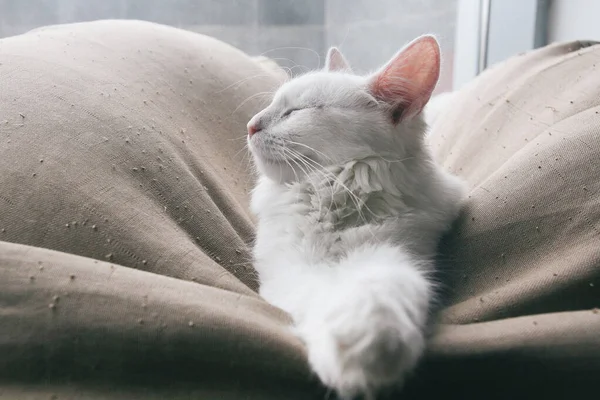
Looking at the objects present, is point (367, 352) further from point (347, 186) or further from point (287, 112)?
point (287, 112)

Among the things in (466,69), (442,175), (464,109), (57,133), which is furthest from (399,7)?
(57,133)

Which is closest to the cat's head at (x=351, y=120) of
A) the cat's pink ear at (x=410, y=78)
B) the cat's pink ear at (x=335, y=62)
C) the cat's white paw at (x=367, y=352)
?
the cat's pink ear at (x=410, y=78)

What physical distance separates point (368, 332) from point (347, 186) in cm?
41

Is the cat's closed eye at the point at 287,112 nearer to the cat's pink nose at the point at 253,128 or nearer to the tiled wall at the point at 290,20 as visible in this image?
the cat's pink nose at the point at 253,128

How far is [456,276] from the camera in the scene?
3.04 feet

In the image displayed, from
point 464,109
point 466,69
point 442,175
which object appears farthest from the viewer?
point 466,69

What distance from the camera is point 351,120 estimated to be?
3.51ft

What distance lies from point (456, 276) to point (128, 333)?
0.52 meters

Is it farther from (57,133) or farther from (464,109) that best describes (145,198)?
(464,109)

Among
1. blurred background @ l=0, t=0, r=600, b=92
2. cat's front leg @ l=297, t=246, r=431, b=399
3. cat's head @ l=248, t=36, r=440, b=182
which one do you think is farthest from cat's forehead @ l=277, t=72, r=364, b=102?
blurred background @ l=0, t=0, r=600, b=92

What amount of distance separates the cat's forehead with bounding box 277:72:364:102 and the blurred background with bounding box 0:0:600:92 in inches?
23.5

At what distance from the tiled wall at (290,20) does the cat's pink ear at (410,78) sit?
71cm

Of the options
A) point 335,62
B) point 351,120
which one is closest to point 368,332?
point 351,120

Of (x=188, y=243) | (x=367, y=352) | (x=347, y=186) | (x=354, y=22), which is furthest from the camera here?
(x=354, y=22)
